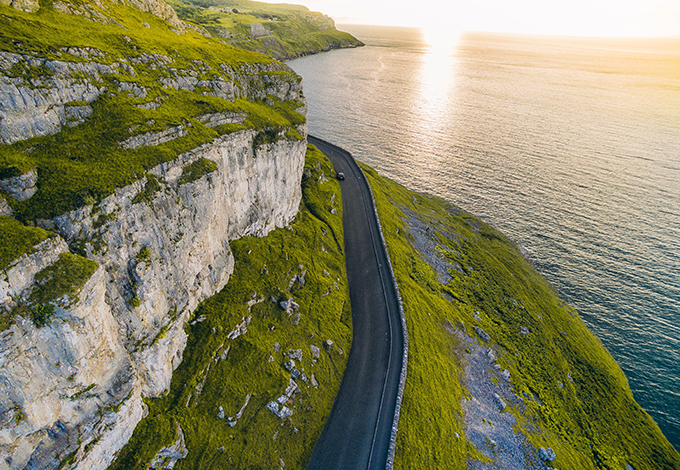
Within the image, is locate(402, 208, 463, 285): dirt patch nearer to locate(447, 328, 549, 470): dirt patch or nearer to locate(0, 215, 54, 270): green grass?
locate(447, 328, 549, 470): dirt patch

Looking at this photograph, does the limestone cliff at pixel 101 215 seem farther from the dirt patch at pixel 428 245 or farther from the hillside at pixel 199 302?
the dirt patch at pixel 428 245

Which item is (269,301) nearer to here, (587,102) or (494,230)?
(494,230)

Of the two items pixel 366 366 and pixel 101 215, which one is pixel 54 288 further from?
pixel 366 366

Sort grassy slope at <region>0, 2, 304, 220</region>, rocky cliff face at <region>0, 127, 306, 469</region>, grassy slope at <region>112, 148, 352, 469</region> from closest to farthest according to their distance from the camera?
rocky cliff face at <region>0, 127, 306, 469</region> → grassy slope at <region>0, 2, 304, 220</region> → grassy slope at <region>112, 148, 352, 469</region>

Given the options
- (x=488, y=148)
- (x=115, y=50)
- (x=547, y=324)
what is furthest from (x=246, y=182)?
(x=488, y=148)

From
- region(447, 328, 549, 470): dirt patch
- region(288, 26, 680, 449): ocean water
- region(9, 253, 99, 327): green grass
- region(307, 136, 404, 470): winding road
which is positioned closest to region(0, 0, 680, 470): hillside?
region(9, 253, 99, 327): green grass

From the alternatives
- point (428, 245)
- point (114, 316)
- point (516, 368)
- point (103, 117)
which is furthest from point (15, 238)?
point (428, 245)

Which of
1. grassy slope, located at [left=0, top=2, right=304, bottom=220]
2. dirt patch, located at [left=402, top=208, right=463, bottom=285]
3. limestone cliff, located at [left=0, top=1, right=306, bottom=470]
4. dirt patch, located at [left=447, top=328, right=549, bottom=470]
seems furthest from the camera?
dirt patch, located at [left=402, top=208, right=463, bottom=285]
